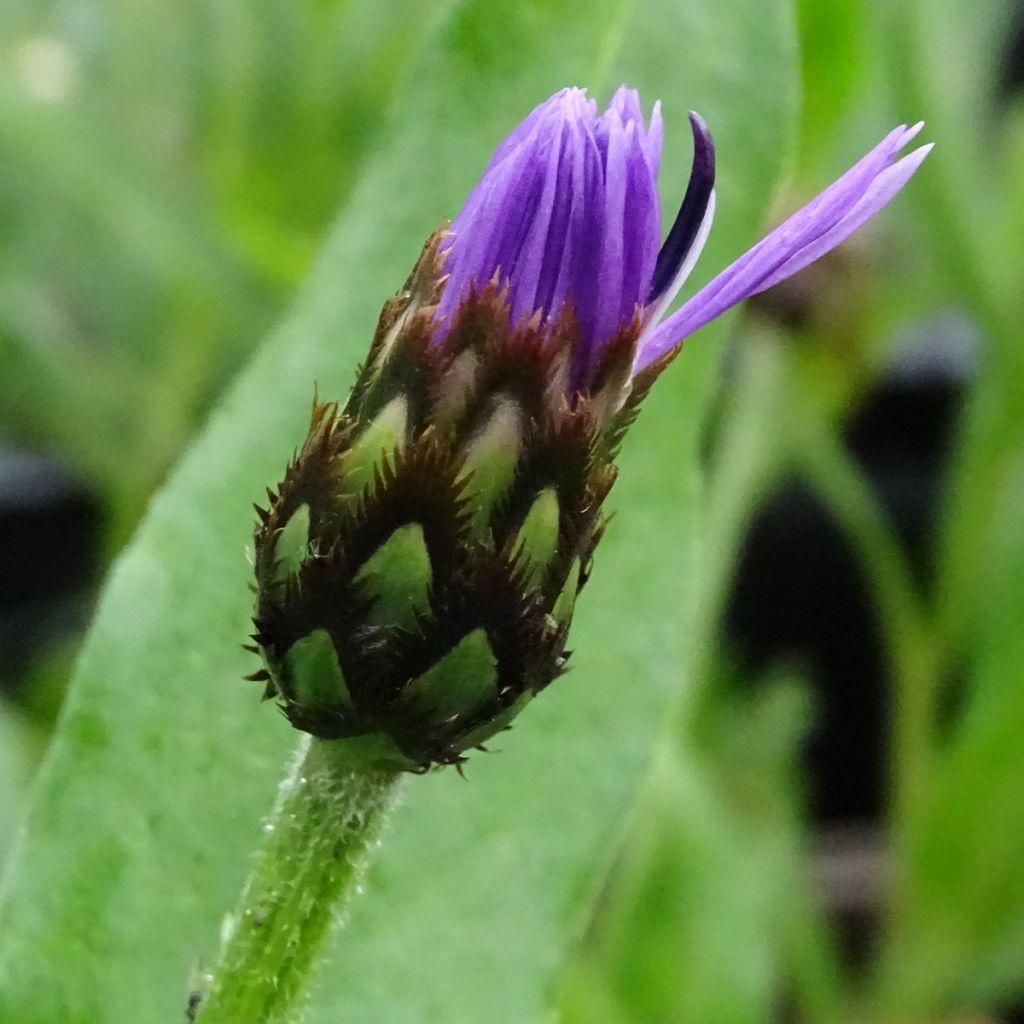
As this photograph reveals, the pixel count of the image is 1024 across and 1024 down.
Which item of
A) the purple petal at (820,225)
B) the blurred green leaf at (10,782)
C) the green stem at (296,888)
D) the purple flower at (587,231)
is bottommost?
the green stem at (296,888)

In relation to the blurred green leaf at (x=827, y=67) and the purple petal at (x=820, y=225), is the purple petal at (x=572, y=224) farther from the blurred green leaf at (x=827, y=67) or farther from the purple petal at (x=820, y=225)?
the blurred green leaf at (x=827, y=67)

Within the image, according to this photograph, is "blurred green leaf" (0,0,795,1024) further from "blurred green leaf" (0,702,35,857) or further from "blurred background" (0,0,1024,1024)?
"blurred green leaf" (0,702,35,857)

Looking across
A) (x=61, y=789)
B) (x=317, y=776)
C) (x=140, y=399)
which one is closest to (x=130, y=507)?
(x=140, y=399)

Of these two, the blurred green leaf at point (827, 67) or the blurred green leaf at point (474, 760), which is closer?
the blurred green leaf at point (474, 760)

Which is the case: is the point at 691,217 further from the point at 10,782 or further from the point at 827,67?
the point at 10,782

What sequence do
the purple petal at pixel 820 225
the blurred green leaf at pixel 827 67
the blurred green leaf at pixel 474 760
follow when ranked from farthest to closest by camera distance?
the blurred green leaf at pixel 827 67 < the blurred green leaf at pixel 474 760 < the purple petal at pixel 820 225

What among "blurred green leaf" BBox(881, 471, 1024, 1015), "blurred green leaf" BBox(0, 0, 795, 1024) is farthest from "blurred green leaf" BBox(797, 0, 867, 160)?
"blurred green leaf" BBox(881, 471, 1024, 1015)

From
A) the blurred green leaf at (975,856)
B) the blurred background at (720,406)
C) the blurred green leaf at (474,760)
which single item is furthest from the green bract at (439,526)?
the blurred green leaf at (975,856)
